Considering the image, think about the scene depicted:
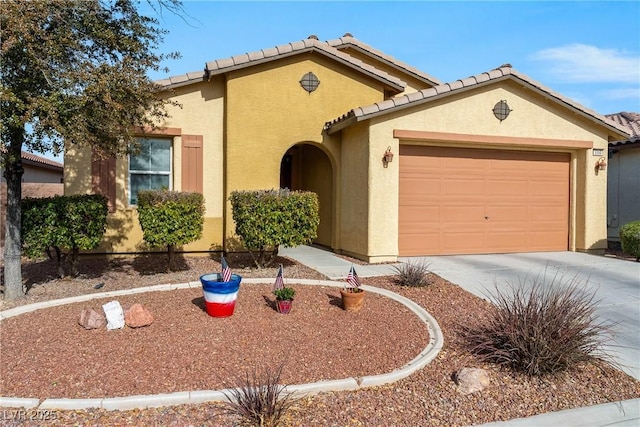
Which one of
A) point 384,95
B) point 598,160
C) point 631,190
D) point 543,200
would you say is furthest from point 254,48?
point 631,190

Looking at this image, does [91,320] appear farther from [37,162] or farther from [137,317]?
[37,162]

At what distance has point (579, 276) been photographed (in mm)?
8742

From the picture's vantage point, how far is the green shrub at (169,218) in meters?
7.79

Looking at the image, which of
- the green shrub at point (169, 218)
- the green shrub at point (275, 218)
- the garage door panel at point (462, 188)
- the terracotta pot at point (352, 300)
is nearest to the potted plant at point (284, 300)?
the terracotta pot at point (352, 300)

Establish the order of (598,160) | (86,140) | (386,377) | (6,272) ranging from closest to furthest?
(386,377)
(86,140)
(6,272)
(598,160)

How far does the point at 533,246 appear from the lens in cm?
1164

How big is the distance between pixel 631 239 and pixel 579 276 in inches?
116

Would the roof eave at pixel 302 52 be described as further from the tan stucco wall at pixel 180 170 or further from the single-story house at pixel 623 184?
the single-story house at pixel 623 184

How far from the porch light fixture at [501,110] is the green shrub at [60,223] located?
29.8ft

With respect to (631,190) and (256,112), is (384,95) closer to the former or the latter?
(256,112)

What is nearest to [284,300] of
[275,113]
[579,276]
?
[275,113]

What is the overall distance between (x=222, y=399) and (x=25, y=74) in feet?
16.9

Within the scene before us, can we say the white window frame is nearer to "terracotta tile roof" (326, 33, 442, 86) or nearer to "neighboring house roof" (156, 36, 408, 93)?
"neighboring house roof" (156, 36, 408, 93)

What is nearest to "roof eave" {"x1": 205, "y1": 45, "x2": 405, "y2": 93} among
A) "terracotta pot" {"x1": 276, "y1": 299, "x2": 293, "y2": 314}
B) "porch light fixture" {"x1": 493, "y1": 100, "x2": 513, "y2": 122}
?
"porch light fixture" {"x1": 493, "y1": 100, "x2": 513, "y2": 122}
